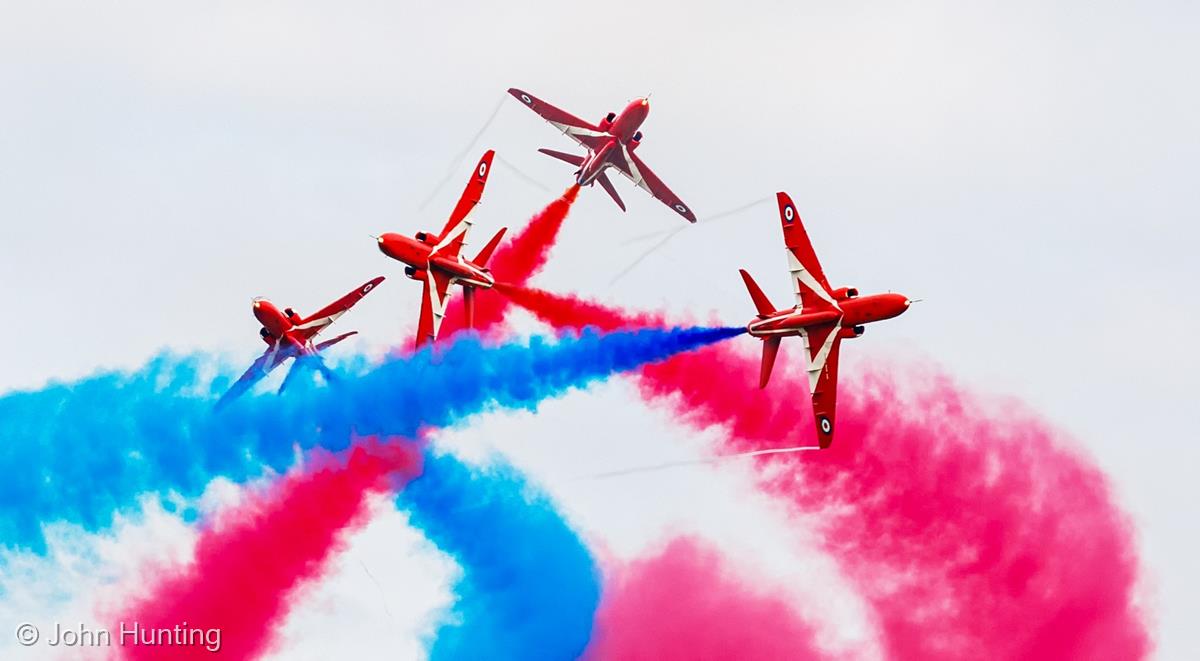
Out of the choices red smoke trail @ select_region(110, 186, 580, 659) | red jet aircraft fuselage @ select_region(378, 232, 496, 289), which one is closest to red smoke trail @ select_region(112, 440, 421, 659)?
red smoke trail @ select_region(110, 186, 580, 659)

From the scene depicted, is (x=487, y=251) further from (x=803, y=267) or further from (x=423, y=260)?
(x=803, y=267)

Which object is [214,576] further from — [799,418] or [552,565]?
[799,418]

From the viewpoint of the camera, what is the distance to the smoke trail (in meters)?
68.8

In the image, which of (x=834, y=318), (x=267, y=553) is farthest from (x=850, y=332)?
(x=267, y=553)

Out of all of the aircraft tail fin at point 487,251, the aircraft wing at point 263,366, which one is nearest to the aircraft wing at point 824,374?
the aircraft tail fin at point 487,251

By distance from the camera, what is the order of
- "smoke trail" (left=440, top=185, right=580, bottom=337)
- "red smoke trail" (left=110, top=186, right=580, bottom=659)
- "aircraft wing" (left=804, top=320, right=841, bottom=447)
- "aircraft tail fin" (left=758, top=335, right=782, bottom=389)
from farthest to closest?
"smoke trail" (left=440, top=185, right=580, bottom=337)
"red smoke trail" (left=110, top=186, right=580, bottom=659)
"aircraft wing" (left=804, top=320, right=841, bottom=447)
"aircraft tail fin" (left=758, top=335, right=782, bottom=389)

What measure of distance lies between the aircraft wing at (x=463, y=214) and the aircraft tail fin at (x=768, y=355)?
1090 centimetres

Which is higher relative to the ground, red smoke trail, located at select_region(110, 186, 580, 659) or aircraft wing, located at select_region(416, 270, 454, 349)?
aircraft wing, located at select_region(416, 270, 454, 349)

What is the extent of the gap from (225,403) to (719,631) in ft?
54.2

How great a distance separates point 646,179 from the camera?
7269cm

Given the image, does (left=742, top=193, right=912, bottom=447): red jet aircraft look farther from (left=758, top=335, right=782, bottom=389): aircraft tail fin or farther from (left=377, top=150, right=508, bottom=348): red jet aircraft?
(left=377, top=150, right=508, bottom=348): red jet aircraft

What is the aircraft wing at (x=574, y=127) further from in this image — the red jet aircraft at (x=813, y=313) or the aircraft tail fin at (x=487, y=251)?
the red jet aircraft at (x=813, y=313)

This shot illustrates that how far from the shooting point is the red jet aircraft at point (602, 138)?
70.6m

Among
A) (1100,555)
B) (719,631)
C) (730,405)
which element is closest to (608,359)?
(730,405)
